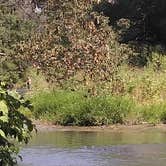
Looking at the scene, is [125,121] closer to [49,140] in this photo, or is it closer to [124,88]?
[124,88]

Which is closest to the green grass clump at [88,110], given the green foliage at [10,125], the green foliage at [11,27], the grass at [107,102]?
the grass at [107,102]

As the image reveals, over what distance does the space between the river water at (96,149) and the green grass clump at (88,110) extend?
1.22 metres

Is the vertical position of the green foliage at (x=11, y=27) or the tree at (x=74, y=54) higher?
the green foliage at (x=11, y=27)

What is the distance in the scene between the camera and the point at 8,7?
4669cm

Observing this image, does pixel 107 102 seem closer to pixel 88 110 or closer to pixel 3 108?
pixel 88 110

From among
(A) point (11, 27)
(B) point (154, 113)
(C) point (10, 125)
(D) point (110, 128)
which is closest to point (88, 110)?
(D) point (110, 128)

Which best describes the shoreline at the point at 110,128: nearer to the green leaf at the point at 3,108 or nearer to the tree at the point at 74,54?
the tree at the point at 74,54

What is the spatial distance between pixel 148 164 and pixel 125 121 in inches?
233

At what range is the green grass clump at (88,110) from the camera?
1485 cm

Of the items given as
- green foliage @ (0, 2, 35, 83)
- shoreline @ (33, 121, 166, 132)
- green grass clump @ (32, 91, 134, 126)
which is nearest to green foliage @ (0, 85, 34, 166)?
shoreline @ (33, 121, 166, 132)

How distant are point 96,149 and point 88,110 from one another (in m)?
4.33

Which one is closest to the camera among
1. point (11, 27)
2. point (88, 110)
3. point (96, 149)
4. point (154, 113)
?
point (96, 149)

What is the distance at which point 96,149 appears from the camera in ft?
35.2

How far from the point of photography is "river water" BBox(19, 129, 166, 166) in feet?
30.8
